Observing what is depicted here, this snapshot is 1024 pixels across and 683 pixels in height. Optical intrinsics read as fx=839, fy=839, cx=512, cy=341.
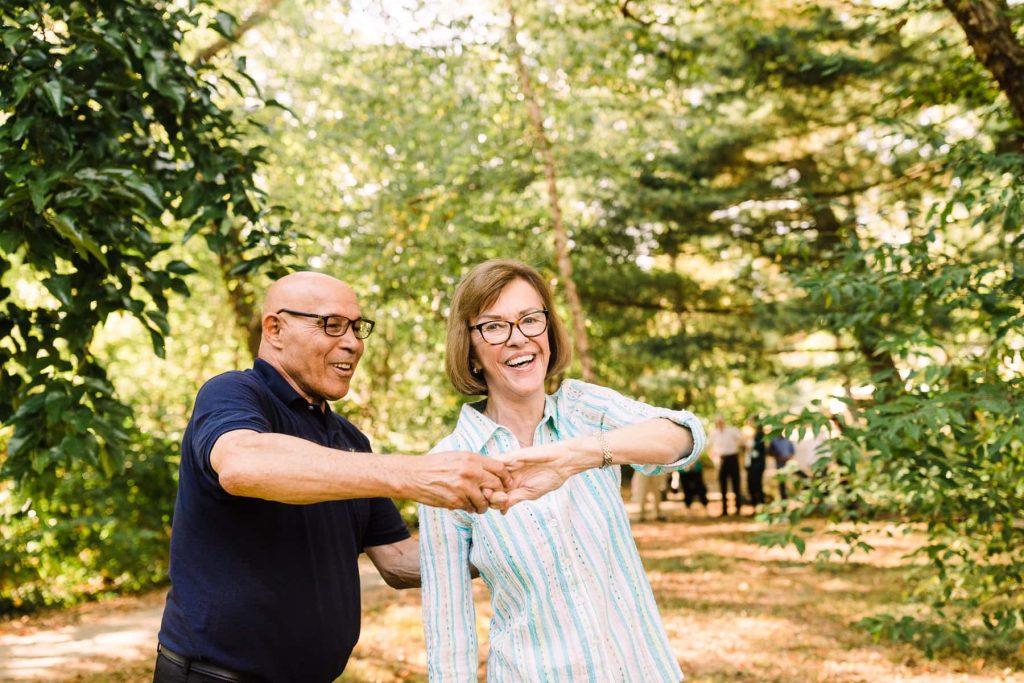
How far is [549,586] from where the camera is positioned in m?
2.09

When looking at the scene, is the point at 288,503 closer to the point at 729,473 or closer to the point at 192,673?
the point at 192,673

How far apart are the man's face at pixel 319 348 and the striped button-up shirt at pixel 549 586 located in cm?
Result: 59

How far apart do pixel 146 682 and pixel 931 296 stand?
6.16 meters

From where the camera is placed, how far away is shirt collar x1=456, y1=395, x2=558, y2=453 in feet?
7.42

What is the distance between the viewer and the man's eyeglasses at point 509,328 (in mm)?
2271

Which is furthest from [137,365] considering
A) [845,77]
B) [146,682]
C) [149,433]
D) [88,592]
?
[845,77]

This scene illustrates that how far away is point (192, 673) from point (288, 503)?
0.65 metres

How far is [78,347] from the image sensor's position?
3.15 m

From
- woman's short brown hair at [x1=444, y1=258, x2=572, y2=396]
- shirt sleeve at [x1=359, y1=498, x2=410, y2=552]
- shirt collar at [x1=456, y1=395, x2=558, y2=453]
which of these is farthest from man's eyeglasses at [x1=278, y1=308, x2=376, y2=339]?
shirt sleeve at [x1=359, y1=498, x2=410, y2=552]

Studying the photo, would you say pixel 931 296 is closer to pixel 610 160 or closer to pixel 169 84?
pixel 169 84

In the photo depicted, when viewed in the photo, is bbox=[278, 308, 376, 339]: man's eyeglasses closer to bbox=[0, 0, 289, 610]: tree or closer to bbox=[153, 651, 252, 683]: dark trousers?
bbox=[0, 0, 289, 610]: tree

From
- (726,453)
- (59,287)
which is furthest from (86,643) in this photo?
(726,453)

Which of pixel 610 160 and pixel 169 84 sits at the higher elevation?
pixel 610 160

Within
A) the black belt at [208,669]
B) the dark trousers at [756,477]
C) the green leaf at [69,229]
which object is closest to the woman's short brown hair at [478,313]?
the black belt at [208,669]
